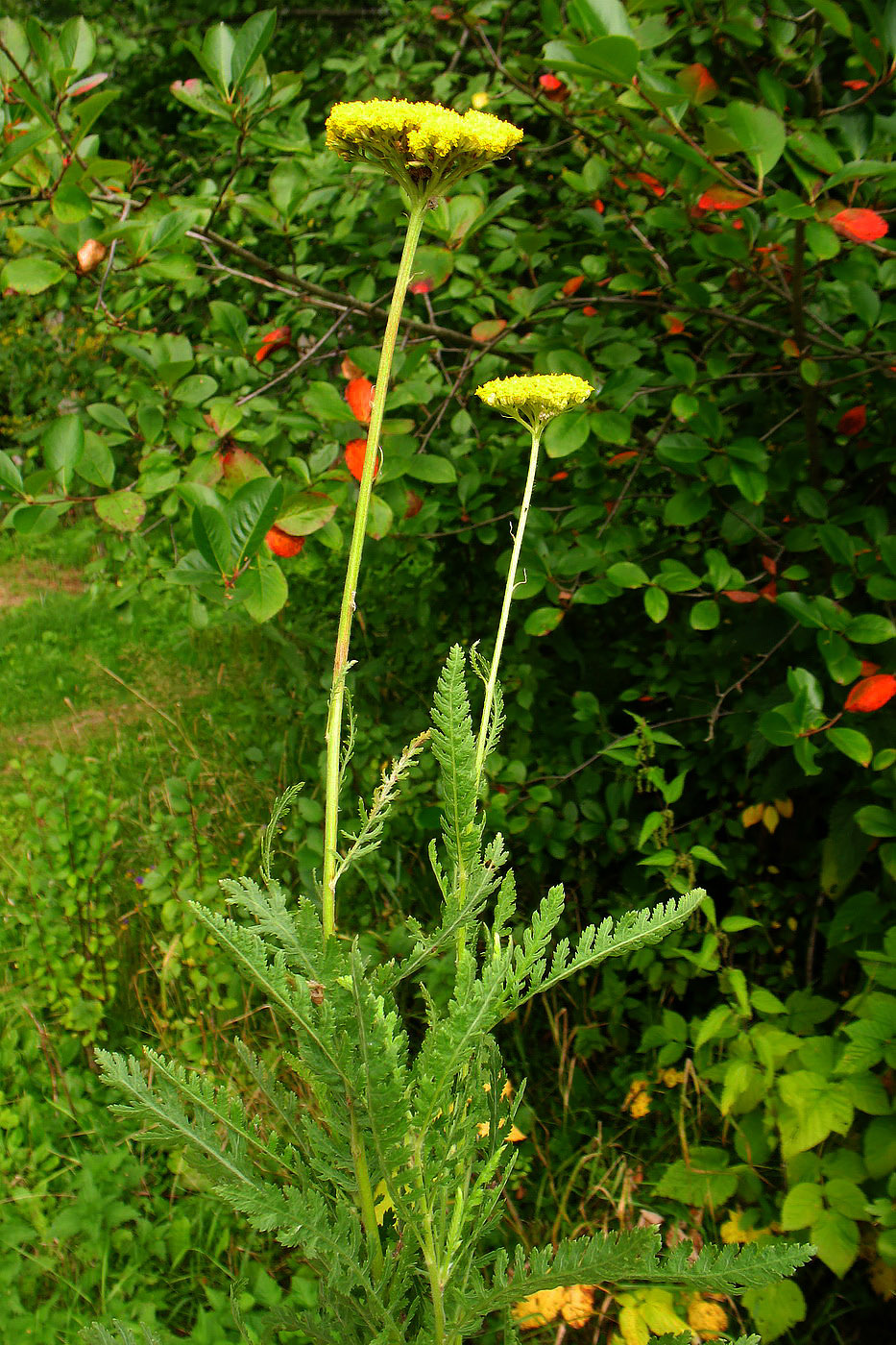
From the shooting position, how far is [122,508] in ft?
4.55

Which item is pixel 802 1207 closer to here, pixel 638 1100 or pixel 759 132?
pixel 638 1100

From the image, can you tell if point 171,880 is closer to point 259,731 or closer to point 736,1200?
point 259,731

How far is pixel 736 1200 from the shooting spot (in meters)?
1.71

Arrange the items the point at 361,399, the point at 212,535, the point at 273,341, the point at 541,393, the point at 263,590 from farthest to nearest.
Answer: the point at 273,341
the point at 361,399
the point at 263,590
the point at 212,535
the point at 541,393

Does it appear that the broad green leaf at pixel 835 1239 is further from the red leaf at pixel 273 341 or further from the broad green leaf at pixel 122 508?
the red leaf at pixel 273 341

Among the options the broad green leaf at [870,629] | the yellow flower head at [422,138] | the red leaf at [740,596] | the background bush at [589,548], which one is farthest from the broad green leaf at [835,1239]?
the yellow flower head at [422,138]

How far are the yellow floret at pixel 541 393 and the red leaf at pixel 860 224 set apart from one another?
1.81 ft

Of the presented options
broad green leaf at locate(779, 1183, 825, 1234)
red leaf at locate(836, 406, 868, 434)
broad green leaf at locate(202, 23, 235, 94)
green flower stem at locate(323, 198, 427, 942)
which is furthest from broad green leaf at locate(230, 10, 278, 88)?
broad green leaf at locate(779, 1183, 825, 1234)

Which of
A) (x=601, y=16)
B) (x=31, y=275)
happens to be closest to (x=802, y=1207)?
(x=601, y=16)

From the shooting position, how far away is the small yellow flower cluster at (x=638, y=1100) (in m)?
1.84

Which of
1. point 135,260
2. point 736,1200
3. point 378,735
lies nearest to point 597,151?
point 135,260

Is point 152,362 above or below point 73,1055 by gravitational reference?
above

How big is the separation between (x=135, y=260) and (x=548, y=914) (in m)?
1.18

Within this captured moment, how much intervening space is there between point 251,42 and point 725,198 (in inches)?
29.5
